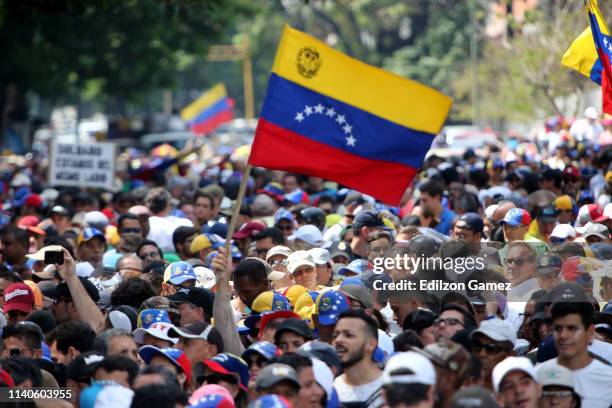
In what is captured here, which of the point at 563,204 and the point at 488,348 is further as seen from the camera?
the point at 563,204

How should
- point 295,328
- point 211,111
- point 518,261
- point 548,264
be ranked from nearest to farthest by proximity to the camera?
point 295,328 → point 518,261 → point 548,264 → point 211,111

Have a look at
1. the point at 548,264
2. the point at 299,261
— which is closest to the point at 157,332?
the point at 299,261

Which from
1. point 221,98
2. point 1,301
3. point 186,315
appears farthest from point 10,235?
point 221,98

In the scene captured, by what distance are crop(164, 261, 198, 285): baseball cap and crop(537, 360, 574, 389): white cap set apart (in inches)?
154

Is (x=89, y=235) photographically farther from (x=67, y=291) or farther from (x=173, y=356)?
(x=173, y=356)

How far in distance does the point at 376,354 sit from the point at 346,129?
2.45m

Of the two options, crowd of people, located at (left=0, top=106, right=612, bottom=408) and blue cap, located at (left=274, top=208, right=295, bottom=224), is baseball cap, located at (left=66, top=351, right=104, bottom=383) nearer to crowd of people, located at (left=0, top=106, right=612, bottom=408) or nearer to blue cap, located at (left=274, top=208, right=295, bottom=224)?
crowd of people, located at (left=0, top=106, right=612, bottom=408)

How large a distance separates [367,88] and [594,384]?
3.23 metres

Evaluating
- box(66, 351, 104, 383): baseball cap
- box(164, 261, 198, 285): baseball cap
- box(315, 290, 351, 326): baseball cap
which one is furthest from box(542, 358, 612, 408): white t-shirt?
box(164, 261, 198, 285): baseball cap

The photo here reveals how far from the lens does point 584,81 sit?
31172mm

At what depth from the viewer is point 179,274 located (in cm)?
1134

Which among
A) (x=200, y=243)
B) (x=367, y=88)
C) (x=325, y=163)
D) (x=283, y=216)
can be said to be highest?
(x=367, y=88)

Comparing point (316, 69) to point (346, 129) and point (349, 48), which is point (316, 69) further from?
point (349, 48)

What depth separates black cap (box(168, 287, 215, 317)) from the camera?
10562 millimetres
